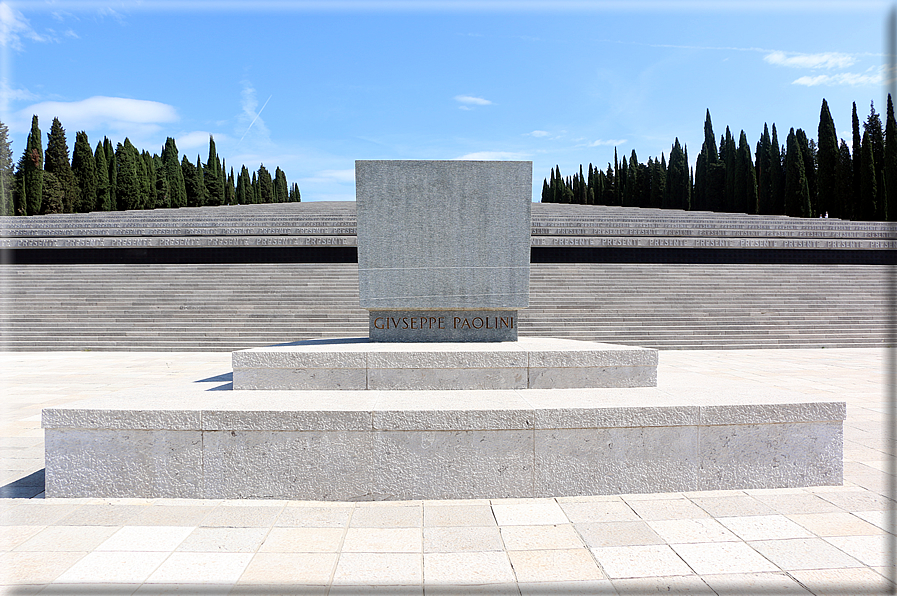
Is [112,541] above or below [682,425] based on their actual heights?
below

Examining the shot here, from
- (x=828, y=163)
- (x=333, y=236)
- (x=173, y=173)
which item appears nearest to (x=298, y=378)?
(x=333, y=236)

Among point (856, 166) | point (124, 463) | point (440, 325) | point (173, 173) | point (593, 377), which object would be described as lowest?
point (124, 463)

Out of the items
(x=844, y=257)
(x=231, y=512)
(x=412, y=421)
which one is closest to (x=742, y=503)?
(x=412, y=421)

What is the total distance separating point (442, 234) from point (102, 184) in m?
49.8

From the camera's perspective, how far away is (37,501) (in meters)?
3.95

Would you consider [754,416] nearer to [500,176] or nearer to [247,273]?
[500,176]

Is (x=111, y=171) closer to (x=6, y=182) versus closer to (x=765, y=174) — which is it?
(x=6, y=182)

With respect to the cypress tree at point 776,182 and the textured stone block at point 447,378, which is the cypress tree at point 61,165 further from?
the cypress tree at point 776,182

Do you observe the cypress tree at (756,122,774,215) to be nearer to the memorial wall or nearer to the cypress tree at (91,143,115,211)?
the memorial wall

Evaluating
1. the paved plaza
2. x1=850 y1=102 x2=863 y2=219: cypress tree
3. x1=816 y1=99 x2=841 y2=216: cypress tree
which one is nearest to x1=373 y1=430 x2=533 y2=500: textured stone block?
the paved plaza

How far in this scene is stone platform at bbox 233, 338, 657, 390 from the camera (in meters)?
5.40

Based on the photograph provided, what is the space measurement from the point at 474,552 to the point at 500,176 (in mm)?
4961

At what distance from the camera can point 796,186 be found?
42.5 meters

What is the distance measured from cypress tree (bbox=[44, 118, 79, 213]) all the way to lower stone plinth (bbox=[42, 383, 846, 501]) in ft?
163
